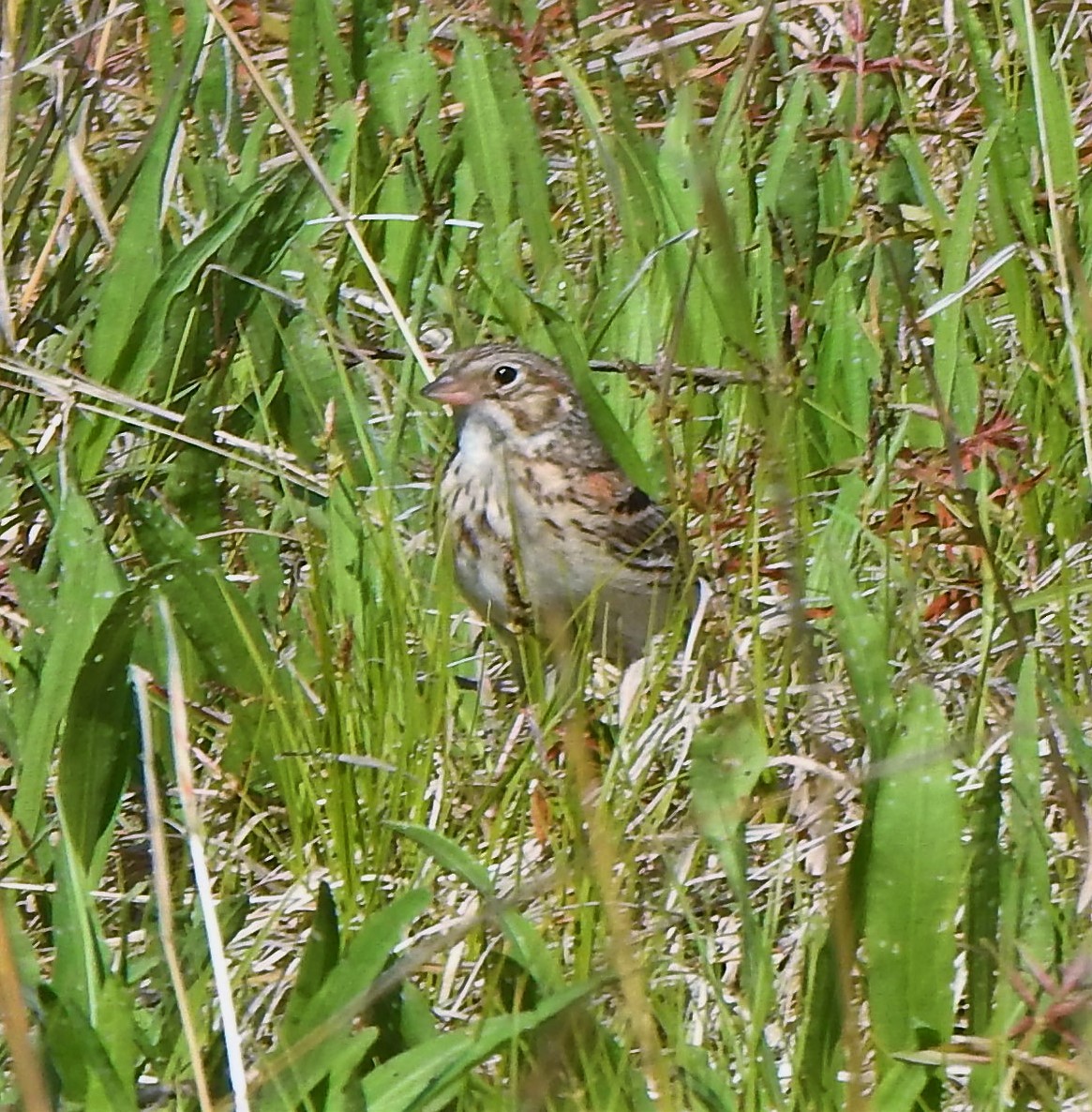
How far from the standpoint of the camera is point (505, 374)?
3.75 meters

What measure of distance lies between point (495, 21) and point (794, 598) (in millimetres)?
3710

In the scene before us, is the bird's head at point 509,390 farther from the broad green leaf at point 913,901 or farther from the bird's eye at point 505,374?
the broad green leaf at point 913,901

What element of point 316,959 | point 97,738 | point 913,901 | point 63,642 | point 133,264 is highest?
point 133,264

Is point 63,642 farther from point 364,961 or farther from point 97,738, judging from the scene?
point 364,961

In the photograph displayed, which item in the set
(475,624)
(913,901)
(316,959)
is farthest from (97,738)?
(913,901)

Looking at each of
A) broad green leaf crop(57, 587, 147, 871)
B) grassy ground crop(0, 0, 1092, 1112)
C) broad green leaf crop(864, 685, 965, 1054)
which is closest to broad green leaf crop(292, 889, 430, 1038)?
grassy ground crop(0, 0, 1092, 1112)

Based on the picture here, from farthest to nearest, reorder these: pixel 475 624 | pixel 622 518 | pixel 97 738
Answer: pixel 622 518
pixel 475 624
pixel 97 738

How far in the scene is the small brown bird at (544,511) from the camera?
3.50m

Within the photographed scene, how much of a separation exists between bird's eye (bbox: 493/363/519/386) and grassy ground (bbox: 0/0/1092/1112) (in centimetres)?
12

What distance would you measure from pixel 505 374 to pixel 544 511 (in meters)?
0.24

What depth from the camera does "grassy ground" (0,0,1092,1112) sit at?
89.3 inches

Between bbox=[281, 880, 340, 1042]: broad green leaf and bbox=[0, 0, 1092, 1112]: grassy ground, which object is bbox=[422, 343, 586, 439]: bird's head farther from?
bbox=[281, 880, 340, 1042]: broad green leaf

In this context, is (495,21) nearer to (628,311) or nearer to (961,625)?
(628,311)

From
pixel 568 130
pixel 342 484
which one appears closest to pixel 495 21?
pixel 568 130
